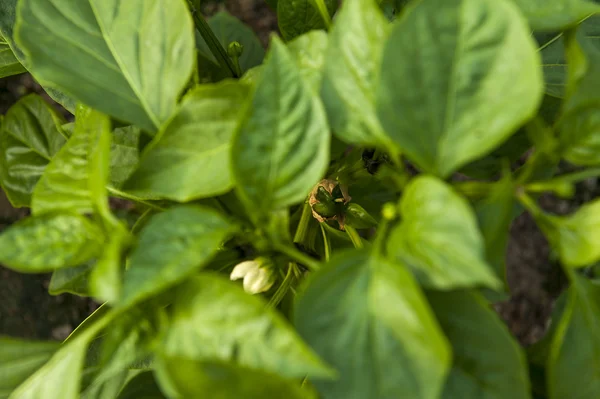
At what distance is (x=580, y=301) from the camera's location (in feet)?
0.85

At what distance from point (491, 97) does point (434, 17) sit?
0.15 feet

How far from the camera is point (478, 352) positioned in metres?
0.25

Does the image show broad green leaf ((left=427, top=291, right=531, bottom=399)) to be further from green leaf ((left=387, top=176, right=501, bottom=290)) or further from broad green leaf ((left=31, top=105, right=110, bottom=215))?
broad green leaf ((left=31, top=105, right=110, bottom=215))

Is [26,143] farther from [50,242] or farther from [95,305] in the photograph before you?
[95,305]

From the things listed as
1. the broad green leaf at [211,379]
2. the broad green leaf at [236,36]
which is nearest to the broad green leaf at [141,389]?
the broad green leaf at [211,379]

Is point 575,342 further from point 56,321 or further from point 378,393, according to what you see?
point 56,321

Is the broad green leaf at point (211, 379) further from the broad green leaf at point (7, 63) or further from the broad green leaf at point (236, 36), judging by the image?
the broad green leaf at point (236, 36)

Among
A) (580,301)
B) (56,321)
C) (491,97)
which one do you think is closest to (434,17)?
(491,97)

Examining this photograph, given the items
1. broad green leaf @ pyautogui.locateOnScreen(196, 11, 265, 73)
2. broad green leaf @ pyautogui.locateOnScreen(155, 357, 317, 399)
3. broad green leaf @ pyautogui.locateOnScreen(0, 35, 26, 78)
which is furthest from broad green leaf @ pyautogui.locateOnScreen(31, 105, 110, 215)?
broad green leaf @ pyautogui.locateOnScreen(196, 11, 265, 73)

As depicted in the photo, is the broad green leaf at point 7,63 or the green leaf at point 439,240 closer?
the green leaf at point 439,240

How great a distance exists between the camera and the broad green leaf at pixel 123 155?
0.40m

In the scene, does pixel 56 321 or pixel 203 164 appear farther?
pixel 56 321

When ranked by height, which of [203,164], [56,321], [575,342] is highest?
[203,164]

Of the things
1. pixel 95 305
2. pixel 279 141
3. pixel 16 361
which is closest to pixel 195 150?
pixel 279 141
